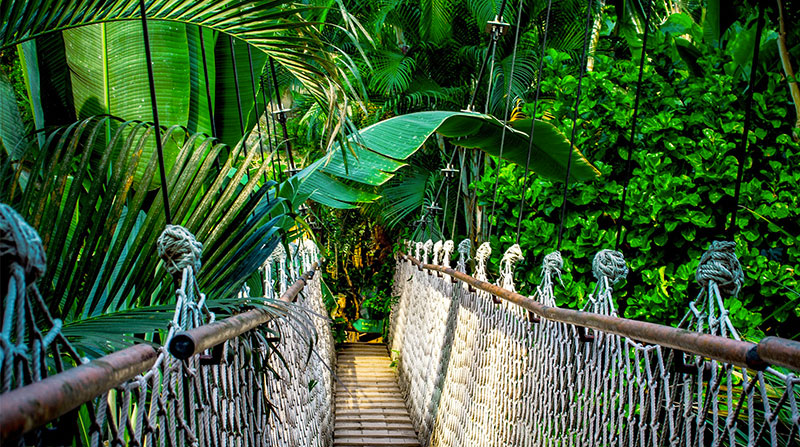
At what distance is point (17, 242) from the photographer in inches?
18.4

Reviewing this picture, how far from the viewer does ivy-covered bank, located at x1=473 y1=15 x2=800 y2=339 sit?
214 cm

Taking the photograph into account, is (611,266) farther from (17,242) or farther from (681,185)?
(17,242)

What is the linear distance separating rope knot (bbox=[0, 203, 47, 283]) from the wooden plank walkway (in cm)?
270

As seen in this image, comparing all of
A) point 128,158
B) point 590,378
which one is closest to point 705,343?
point 590,378

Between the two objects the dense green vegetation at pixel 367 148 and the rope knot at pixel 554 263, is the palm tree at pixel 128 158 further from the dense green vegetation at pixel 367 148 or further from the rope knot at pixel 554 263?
the rope knot at pixel 554 263

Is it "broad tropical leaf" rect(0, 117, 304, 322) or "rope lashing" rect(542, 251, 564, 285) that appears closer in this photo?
"broad tropical leaf" rect(0, 117, 304, 322)

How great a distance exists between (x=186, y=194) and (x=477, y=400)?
146cm

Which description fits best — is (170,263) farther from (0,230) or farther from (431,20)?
(431,20)

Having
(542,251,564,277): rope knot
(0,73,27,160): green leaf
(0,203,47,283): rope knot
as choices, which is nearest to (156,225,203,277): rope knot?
(0,203,47,283): rope knot

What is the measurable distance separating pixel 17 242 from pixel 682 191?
2.24m

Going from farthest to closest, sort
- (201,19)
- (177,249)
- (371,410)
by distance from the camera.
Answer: (371,410), (201,19), (177,249)

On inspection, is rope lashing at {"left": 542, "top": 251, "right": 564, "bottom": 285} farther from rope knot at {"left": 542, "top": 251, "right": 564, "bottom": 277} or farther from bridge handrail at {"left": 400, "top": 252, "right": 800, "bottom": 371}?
bridge handrail at {"left": 400, "top": 252, "right": 800, "bottom": 371}

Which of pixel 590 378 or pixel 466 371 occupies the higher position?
pixel 590 378

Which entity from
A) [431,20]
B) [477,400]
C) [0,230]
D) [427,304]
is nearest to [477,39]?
[431,20]
